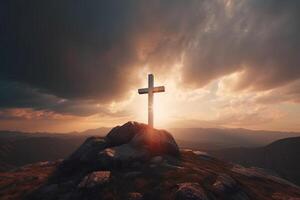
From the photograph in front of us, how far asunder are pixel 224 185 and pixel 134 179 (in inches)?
327

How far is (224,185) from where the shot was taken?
24.5 m

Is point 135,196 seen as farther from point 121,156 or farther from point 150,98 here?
point 150,98

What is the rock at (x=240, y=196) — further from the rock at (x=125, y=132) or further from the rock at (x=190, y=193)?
the rock at (x=125, y=132)

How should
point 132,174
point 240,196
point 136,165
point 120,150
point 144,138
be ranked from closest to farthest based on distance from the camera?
point 240,196, point 132,174, point 136,165, point 120,150, point 144,138

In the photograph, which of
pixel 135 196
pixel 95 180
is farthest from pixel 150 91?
pixel 135 196

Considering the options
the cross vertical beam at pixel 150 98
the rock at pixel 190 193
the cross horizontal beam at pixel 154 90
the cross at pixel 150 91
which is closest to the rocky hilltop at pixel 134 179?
the rock at pixel 190 193

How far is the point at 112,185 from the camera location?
23.8 metres

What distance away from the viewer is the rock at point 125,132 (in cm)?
3691

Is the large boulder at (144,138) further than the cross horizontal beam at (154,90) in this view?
No

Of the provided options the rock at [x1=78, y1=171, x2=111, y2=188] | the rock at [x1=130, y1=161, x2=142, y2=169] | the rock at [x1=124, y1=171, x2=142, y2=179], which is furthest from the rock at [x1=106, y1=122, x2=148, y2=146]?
the rock at [x1=78, y1=171, x2=111, y2=188]

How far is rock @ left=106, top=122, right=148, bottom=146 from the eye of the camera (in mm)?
36906

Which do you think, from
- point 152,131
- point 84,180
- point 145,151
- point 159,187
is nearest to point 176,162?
point 145,151

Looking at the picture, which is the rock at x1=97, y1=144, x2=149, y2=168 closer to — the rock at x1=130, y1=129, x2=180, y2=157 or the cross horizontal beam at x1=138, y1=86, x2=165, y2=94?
the rock at x1=130, y1=129, x2=180, y2=157

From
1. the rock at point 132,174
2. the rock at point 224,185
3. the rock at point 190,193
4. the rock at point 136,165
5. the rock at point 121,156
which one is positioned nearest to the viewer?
the rock at point 190,193
